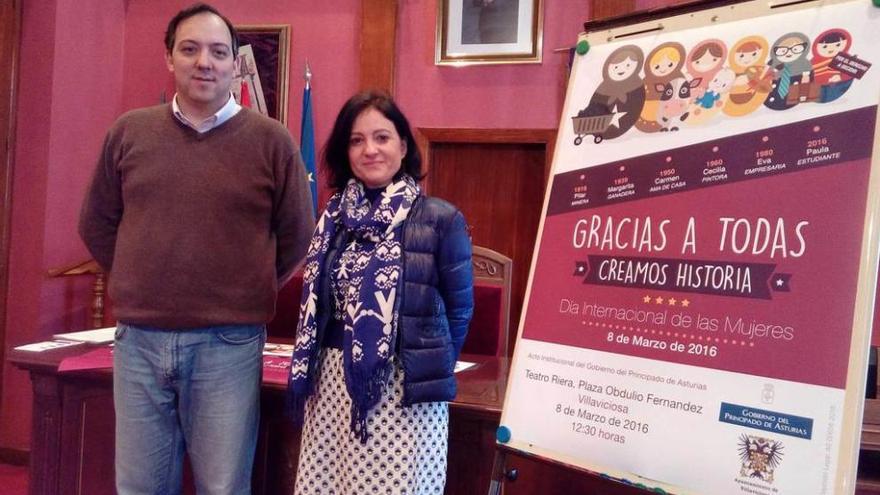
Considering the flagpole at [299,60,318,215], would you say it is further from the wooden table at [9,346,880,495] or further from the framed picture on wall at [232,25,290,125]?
the wooden table at [9,346,880,495]

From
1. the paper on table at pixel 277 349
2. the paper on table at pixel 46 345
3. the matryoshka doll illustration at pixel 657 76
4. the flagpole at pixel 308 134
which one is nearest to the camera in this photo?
the matryoshka doll illustration at pixel 657 76

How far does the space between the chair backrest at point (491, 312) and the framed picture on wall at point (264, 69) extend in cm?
199

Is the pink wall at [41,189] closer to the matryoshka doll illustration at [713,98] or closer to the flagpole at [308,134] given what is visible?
the flagpole at [308,134]

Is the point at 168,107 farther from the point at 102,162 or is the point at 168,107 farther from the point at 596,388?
the point at 596,388

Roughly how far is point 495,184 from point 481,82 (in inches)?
23.5

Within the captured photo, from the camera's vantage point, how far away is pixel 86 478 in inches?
77.7

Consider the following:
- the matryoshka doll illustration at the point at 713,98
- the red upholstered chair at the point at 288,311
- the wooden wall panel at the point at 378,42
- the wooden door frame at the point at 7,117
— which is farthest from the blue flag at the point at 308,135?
the matryoshka doll illustration at the point at 713,98

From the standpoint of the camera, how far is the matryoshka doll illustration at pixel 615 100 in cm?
138

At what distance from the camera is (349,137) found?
1469 millimetres

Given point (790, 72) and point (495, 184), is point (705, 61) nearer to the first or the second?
point (790, 72)

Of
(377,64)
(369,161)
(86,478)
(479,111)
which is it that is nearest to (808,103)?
(369,161)

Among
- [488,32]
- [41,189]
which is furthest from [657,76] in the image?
[41,189]

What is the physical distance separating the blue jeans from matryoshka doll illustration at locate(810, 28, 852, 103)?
1246 mm

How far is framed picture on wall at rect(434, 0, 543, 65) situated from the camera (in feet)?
12.1
